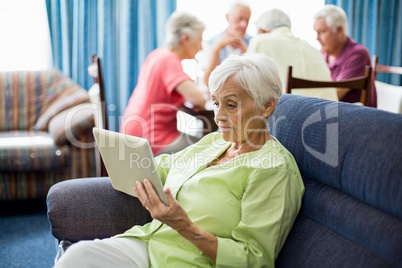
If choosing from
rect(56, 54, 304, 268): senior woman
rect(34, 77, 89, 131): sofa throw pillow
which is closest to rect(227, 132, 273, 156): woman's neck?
rect(56, 54, 304, 268): senior woman

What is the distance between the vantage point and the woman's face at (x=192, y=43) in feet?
8.51

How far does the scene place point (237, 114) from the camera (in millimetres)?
1417

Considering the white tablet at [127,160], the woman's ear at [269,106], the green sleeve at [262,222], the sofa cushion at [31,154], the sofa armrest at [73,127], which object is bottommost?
the sofa cushion at [31,154]

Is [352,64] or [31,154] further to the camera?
[352,64]

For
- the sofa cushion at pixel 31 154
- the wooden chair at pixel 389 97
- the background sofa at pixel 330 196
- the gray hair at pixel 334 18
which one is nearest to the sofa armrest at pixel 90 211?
the background sofa at pixel 330 196

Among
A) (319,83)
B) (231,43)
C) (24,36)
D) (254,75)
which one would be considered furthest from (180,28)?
Result: (24,36)

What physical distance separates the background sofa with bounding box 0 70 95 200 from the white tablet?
1.52 m

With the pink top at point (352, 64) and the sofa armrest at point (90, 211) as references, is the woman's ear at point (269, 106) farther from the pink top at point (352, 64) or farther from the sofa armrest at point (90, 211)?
the pink top at point (352, 64)

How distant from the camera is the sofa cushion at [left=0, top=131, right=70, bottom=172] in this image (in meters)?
2.88

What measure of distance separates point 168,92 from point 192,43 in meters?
0.32

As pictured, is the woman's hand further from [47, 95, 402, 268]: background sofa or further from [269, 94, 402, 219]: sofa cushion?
[269, 94, 402, 219]: sofa cushion

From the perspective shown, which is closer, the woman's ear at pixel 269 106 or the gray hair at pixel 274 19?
the woman's ear at pixel 269 106

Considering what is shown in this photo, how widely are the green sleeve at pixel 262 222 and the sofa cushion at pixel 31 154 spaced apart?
6.35 ft

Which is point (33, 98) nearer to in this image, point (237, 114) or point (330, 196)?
point (237, 114)
